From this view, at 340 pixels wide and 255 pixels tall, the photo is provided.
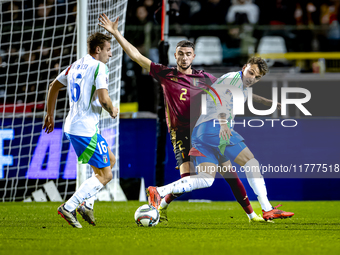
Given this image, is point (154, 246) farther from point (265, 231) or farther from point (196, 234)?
point (265, 231)

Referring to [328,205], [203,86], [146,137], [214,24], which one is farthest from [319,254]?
[214,24]

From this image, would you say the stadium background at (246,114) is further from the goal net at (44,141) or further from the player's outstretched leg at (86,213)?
the player's outstretched leg at (86,213)

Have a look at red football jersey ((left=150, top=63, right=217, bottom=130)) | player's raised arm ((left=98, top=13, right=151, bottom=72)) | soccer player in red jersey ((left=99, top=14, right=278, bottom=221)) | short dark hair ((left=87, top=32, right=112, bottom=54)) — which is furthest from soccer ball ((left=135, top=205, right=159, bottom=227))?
short dark hair ((left=87, top=32, right=112, bottom=54))

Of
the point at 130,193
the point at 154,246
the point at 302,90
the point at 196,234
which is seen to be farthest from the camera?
the point at 302,90

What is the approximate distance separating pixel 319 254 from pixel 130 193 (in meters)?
4.97

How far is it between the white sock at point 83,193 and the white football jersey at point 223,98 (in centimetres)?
126

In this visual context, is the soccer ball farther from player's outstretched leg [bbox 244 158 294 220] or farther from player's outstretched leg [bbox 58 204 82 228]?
player's outstretched leg [bbox 244 158 294 220]

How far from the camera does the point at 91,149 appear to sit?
14.0 feet

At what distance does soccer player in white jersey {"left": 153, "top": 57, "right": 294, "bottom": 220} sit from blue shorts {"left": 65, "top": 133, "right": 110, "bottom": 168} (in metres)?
0.64

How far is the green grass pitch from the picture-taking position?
310 centimetres

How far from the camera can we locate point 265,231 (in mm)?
4125

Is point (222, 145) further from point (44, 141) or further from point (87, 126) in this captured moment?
point (44, 141)

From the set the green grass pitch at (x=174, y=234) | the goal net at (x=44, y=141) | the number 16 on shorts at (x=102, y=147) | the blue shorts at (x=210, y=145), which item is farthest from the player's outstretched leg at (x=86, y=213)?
the goal net at (x=44, y=141)

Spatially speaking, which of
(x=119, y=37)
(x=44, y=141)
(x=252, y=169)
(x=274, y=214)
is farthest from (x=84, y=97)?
(x=44, y=141)
